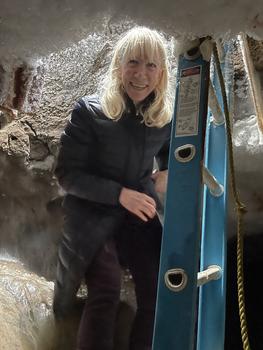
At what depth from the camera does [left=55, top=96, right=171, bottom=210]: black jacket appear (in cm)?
91

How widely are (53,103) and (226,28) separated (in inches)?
38.9

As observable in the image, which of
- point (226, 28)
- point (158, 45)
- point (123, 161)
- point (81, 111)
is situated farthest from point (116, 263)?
point (226, 28)

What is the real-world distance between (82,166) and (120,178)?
9 cm

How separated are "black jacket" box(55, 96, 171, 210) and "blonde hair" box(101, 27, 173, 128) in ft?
0.05

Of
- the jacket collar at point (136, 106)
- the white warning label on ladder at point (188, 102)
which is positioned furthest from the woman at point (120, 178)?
the white warning label on ladder at point (188, 102)

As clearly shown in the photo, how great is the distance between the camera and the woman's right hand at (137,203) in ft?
2.97

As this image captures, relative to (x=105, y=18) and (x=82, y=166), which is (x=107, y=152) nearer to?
(x=82, y=166)

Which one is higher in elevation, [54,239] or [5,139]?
[5,139]

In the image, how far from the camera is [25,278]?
3.78 feet

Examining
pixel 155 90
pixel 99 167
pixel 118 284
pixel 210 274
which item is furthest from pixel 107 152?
pixel 210 274

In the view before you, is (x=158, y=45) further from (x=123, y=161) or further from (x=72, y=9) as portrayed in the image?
(x=72, y=9)

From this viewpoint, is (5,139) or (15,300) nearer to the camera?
(15,300)

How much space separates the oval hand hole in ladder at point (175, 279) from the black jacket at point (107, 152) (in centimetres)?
46

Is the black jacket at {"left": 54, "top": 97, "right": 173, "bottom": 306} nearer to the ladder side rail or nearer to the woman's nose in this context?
the woman's nose
